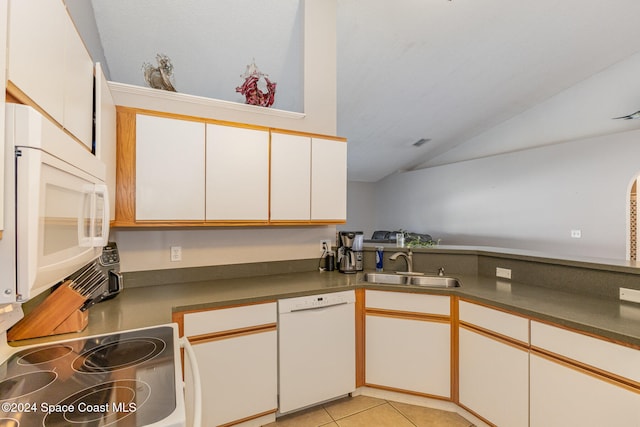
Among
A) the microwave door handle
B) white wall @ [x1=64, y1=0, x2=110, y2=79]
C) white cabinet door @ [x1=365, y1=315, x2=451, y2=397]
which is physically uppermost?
white wall @ [x1=64, y1=0, x2=110, y2=79]

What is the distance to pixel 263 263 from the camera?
2.58 meters

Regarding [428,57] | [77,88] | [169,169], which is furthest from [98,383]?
[428,57]

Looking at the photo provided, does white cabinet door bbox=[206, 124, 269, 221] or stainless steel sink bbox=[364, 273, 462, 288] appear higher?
white cabinet door bbox=[206, 124, 269, 221]

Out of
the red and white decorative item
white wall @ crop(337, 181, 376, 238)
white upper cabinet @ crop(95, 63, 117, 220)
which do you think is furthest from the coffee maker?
white wall @ crop(337, 181, 376, 238)

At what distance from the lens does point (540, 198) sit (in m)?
5.43

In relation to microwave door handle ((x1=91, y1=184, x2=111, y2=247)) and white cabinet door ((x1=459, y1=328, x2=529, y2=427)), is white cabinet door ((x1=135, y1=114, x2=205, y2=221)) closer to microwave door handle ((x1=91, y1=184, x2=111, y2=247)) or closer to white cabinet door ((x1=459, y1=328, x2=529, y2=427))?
microwave door handle ((x1=91, y1=184, x2=111, y2=247))

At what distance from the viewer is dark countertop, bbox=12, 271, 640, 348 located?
143cm

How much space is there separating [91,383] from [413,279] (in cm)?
217

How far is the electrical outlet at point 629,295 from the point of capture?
1691 millimetres

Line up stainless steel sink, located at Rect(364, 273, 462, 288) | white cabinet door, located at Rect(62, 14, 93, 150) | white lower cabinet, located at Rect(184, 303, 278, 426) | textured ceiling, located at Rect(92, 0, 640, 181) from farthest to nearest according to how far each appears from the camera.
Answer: textured ceiling, located at Rect(92, 0, 640, 181)
stainless steel sink, located at Rect(364, 273, 462, 288)
white lower cabinet, located at Rect(184, 303, 278, 426)
white cabinet door, located at Rect(62, 14, 93, 150)

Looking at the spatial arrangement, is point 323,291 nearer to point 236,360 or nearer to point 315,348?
point 315,348

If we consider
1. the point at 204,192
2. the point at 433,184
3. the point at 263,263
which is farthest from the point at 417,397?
the point at 433,184

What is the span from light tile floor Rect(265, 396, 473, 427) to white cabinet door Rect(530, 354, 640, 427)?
0.60 m

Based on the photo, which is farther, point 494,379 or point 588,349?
point 494,379
